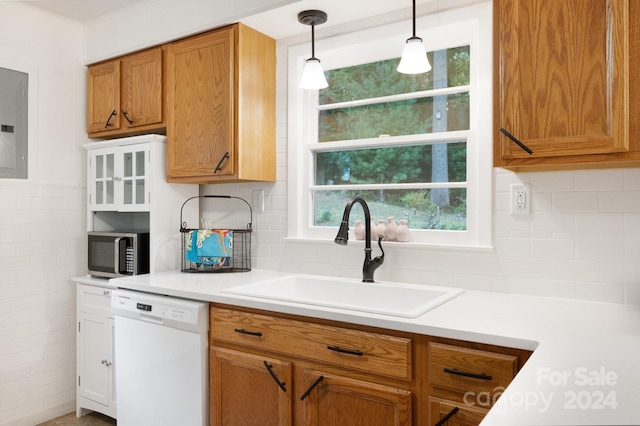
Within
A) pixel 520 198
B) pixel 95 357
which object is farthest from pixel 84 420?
pixel 520 198

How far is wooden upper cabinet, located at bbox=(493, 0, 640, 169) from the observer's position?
1.51m

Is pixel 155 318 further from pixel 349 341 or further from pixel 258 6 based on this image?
pixel 258 6

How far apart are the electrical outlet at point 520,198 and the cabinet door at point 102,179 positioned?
228 centimetres

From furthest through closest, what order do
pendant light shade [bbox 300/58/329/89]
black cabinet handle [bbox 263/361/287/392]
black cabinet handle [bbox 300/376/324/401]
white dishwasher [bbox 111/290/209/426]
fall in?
pendant light shade [bbox 300/58/329/89] → white dishwasher [bbox 111/290/209/426] → black cabinet handle [bbox 263/361/287/392] → black cabinet handle [bbox 300/376/324/401]

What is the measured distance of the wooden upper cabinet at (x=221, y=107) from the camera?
2.46 meters

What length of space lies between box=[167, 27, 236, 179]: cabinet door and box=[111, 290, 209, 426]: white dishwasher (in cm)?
75

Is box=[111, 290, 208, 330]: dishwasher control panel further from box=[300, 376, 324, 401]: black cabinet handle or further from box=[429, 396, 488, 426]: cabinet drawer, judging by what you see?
box=[429, 396, 488, 426]: cabinet drawer

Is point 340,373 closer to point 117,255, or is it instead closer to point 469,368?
point 469,368

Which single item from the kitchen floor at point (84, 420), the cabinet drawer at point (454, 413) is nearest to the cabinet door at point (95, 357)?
the kitchen floor at point (84, 420)

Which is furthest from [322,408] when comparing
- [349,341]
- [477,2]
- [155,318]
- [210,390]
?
[477,2]

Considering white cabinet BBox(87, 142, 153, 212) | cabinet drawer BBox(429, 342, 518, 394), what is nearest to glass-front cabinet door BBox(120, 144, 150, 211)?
white cabinet BBox(87, 142, 153, 212)

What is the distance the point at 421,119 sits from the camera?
7.75ft

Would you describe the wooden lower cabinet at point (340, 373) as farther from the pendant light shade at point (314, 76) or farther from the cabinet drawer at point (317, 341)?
the pendant light shade at point (314, 76)

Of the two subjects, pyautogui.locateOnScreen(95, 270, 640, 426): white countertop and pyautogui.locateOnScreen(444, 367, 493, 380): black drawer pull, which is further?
pyautogui.locateOnScreen(444, 367, 493, 380): black drawer pull
